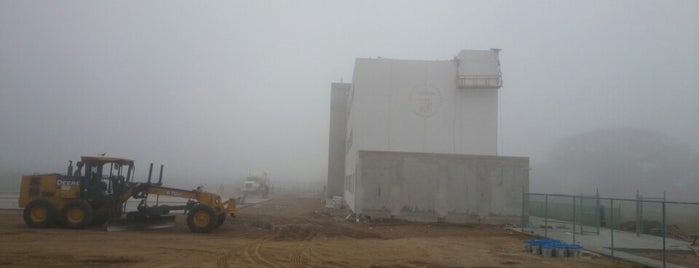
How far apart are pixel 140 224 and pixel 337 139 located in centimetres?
3975

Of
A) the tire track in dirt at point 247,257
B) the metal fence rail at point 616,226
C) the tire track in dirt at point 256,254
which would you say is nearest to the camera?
the tire track in dirt at point 247,257

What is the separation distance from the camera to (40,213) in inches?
699

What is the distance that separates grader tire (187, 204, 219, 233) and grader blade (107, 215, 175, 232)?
5.78ft

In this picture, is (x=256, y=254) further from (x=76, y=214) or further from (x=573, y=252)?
(x=573, y=252)

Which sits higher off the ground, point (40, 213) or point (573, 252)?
point (40, 213)

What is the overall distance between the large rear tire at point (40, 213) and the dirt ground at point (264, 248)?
14.6 inches

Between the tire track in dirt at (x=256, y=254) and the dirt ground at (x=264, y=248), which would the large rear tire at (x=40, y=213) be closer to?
the dirt ground at (x=264, y=248)

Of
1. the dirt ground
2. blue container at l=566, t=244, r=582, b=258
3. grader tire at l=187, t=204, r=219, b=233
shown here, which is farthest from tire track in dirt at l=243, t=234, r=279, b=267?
blue container at l=566, t=244, r=582, b=258

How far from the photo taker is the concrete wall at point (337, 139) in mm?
55469

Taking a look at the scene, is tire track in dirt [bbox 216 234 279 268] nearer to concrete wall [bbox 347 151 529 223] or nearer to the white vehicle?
concrete wall [bbox 347 151 529 223]

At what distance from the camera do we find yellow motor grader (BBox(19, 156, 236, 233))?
17.9 m

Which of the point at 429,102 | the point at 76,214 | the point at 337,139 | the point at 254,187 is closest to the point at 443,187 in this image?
the point at 429,102

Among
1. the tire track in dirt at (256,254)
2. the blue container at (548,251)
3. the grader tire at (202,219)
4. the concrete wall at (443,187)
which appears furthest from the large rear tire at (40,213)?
the blue container at (548,251)

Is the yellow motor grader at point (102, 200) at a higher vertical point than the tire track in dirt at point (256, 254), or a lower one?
higher
